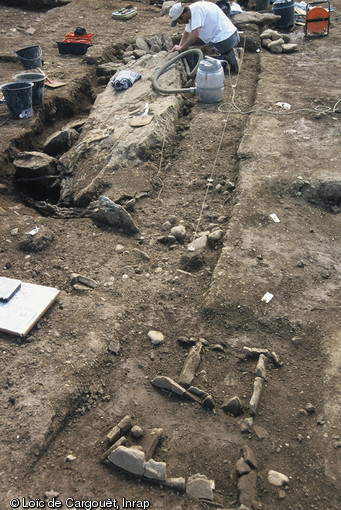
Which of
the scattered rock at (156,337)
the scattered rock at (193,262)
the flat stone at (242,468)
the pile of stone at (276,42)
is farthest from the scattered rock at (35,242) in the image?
the pile of stone at (276,42)

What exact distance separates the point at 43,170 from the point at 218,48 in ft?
12.6

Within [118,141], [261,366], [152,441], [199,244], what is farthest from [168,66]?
[152,441]

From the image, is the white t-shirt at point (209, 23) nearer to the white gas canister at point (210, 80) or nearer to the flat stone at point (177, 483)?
the white gas canister at point (210, 80)

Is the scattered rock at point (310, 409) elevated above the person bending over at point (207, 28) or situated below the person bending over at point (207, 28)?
below

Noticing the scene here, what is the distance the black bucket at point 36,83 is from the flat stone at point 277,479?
595 centimetres

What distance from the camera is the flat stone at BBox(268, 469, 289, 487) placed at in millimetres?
2482

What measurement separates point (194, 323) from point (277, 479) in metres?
1.26

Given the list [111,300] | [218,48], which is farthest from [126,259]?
[218,48]

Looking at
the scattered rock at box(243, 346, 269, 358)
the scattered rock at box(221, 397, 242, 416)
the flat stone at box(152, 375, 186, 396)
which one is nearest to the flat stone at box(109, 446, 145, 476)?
the flat stone at box(152, 375, 186, 396)

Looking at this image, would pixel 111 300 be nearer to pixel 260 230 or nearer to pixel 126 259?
pixel 126 259

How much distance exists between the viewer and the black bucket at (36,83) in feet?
21.7

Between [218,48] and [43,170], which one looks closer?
[43,170]

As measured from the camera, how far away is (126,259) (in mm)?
4090

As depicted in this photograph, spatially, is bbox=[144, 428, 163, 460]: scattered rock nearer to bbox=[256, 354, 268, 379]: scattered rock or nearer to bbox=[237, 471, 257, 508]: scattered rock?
bbox=[237, 471, 257, 508]: scattered rock
